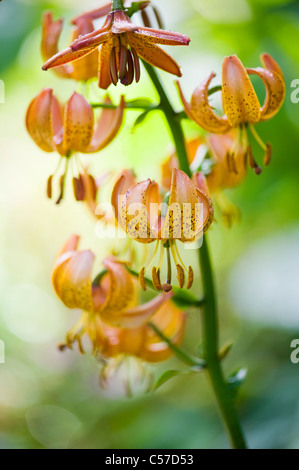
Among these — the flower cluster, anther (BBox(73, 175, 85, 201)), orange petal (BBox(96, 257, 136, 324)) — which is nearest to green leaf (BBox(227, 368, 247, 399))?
the flower cluster

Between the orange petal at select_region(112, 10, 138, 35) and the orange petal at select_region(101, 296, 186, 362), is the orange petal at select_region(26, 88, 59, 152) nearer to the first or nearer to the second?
the orange petal at select_region(112, 10, 138, 35)

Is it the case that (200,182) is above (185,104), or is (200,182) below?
below

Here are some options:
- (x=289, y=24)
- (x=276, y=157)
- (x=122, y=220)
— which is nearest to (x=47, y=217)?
(x=276, y=157)

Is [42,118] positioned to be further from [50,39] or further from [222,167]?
[222,167]

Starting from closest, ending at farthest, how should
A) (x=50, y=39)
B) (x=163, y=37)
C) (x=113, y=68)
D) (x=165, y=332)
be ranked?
1. (x=163, y=37)
2. (x=113, y=68)
3. (x=50, y=39)
4. (x=165, y=332)

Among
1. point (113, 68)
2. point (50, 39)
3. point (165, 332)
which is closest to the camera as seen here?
point (113, 68)

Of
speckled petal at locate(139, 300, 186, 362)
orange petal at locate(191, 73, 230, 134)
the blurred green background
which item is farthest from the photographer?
the blurred green background

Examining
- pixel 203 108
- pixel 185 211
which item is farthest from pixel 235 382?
pixel 203 108
